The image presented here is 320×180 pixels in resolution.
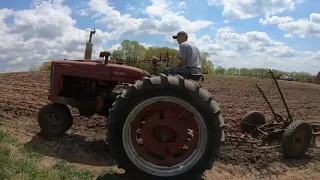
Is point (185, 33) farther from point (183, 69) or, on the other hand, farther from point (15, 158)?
point (15, 158)

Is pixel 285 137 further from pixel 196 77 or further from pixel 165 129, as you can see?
pixel 165 129

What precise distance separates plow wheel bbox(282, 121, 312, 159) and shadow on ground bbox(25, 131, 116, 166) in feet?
9.68

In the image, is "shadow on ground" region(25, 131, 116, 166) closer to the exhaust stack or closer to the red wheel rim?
the red wheel rim

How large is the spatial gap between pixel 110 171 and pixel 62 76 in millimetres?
2311

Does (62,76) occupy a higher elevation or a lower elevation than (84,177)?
higher

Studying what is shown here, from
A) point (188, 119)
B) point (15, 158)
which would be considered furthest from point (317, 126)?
point (15, 158)

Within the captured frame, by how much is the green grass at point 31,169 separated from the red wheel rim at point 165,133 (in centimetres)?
59

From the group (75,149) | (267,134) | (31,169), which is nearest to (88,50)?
(75,149)

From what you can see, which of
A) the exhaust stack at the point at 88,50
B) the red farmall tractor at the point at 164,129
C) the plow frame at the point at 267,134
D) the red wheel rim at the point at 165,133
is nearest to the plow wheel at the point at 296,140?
the plow frame at the point at 267,134

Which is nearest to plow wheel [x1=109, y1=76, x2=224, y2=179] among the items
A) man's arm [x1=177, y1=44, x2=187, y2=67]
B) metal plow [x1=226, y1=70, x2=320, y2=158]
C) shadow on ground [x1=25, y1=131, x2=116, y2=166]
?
shadow on ground [x1=25, y1=131, x2=116, y2=166]

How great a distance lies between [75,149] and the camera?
20.0 ft

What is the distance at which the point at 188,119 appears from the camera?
4.76 metres

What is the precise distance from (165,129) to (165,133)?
0.05 metres

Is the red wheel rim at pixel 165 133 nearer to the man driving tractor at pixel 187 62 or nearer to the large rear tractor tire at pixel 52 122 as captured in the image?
the man driving tractor at pixel 187 62
